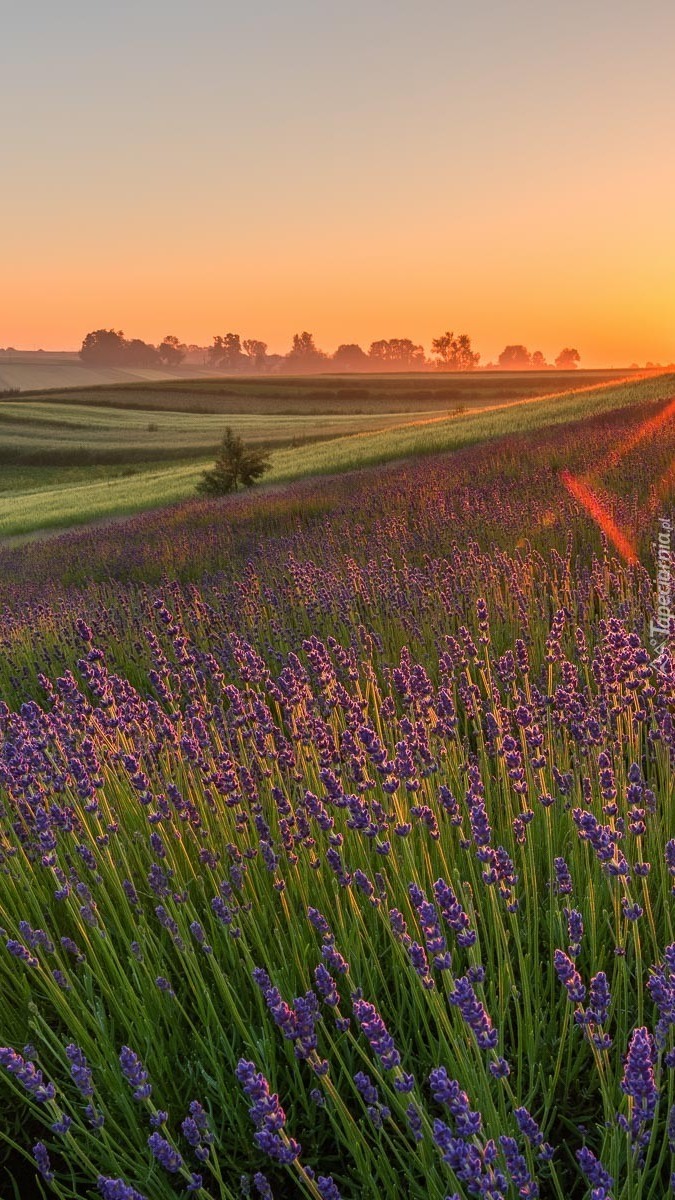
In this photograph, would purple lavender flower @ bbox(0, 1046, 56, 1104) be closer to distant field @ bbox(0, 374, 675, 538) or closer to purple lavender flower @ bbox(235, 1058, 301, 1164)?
purple lavender flower @ bbox(235, 1058, 301, 1164)

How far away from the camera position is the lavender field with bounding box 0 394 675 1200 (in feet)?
4.02

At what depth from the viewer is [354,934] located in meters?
1.91

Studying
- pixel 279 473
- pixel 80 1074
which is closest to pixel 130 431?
pixel 279 473

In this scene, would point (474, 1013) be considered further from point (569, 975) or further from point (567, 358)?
point (567, 358)

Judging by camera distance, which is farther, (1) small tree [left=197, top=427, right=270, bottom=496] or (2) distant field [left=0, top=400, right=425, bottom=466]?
(2) distant field [left=0, top=400, right=425, bottom=466]

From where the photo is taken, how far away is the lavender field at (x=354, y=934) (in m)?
1.23

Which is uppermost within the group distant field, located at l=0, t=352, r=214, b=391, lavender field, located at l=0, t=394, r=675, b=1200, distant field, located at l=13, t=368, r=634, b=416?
distant field, located at l=0, t=352, r=214, b=391

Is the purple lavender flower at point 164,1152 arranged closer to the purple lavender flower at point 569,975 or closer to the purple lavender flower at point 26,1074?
the purple lavender flower at point 26,1074

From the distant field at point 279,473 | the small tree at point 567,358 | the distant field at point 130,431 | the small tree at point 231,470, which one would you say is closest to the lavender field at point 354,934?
the small tree at point 231,470

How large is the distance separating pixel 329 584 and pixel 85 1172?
4.08m

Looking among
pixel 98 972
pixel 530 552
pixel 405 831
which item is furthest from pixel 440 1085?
pixel 530 552

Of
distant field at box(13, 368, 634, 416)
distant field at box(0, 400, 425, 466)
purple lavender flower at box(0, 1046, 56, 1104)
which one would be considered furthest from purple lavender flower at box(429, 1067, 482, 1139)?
distant field at box(13, 368, 634, 416)

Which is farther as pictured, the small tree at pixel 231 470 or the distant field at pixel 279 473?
the distant field at pixel 279 473

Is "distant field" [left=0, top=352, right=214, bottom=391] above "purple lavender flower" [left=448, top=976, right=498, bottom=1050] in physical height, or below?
above
